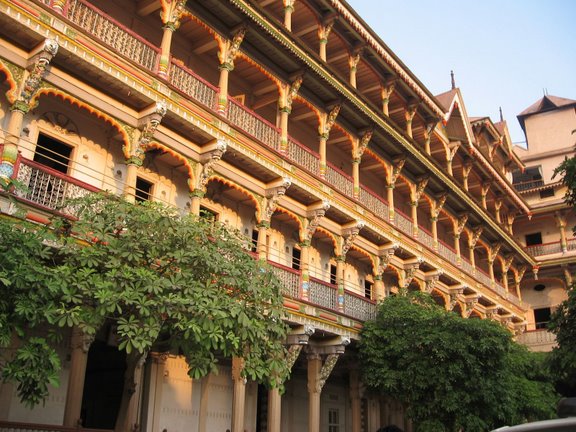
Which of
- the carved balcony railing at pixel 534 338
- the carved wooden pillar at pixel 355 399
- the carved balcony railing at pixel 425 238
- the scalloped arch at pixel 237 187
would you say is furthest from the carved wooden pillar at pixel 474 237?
the scalloped arch at pixel 237 187

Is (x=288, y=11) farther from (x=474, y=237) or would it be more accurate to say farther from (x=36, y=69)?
(x=474, y=237)

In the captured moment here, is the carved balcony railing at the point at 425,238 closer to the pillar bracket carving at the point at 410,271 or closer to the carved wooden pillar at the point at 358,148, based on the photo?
the pillar bracket carving at the point at 410,271

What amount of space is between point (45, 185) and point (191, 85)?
5442mm

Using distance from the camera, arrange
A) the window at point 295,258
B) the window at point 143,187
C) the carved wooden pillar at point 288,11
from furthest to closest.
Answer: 1. the window at point 295,258
2. the carved wooden pillar at point 288,11
3. the window at point 143,187

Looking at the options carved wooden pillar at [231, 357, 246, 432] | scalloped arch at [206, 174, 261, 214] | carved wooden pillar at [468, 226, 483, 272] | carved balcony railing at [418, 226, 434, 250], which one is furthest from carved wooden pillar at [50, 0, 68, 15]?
carved wooden pillar at [468, 226, 483, 272]

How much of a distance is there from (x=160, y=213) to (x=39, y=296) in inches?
114

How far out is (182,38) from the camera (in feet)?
62.8

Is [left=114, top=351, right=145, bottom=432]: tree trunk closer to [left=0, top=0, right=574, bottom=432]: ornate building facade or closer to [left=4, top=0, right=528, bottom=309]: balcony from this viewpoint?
[left=0, top=0, right=574, bottom=432]: ornate building facade

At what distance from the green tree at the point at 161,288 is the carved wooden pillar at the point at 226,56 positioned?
6008 millimetres

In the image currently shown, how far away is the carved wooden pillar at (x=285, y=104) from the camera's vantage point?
19.9m

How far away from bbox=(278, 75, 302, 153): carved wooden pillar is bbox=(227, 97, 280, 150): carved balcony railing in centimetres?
21

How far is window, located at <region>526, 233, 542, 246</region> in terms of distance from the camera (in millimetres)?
41812

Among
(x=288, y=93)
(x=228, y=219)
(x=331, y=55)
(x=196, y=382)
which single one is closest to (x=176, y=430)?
(x=196, y=382)

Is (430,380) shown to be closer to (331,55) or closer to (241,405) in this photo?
(241,405)
